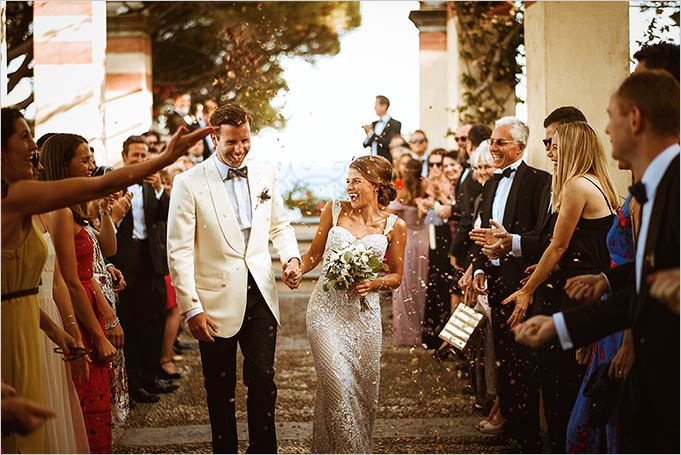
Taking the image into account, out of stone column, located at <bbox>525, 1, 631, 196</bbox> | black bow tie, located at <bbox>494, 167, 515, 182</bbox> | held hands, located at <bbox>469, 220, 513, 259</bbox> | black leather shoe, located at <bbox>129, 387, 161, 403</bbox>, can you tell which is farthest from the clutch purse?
black leather shoe, located at <bbox>129, 387, 161, 403</bbox>

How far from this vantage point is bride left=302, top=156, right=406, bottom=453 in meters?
5.39

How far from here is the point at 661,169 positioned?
3.15 m

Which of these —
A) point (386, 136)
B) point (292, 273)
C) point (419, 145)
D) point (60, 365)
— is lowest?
point (60, 365)

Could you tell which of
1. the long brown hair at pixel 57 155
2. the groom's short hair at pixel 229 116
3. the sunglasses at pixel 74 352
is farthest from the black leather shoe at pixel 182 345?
the sunglasses at pixel 74 352

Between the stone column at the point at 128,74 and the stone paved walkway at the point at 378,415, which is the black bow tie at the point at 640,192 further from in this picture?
the stone column at the point at 128,74

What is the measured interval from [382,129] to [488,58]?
6.13ft

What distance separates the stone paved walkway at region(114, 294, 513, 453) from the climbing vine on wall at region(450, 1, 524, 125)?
4.68 m

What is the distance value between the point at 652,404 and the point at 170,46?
20365mm

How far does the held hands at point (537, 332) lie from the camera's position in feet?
10.8

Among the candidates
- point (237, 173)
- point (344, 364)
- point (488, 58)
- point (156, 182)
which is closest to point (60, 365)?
point (237, 173)

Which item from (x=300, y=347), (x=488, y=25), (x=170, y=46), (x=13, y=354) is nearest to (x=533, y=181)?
(x=13, y=354)

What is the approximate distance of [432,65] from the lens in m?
15.3

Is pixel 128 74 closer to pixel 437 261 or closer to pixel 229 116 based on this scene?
pixel 437 261

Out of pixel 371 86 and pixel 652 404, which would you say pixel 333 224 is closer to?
pixel 652 404
